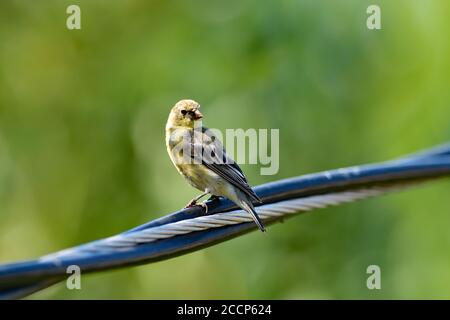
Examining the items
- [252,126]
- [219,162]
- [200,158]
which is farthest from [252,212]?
[252,126]

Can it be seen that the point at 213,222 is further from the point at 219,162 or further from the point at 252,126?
the point at 252,126

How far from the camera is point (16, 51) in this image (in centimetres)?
697

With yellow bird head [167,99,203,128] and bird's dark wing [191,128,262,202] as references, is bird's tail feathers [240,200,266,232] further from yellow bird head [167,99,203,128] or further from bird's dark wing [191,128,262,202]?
yellow bird head [167,99,203,128]

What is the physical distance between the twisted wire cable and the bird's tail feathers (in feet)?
0.08

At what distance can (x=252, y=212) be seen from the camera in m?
3.38

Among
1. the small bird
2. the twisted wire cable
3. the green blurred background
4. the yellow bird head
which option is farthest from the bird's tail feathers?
the green blurred background

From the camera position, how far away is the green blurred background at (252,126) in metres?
5.98

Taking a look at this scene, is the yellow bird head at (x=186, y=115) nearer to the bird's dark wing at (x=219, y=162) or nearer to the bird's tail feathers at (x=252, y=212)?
the bird's dark wing at (x=219, y=162)

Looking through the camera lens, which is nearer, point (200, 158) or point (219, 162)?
point (219, 162)

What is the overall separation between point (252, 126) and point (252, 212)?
284 centimetres

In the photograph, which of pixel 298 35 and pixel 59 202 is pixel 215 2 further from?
pixel 59 202

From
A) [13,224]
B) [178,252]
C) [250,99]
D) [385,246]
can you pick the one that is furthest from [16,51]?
[178,252]

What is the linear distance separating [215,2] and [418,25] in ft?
5.26

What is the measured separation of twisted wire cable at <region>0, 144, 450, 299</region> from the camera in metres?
2.41
